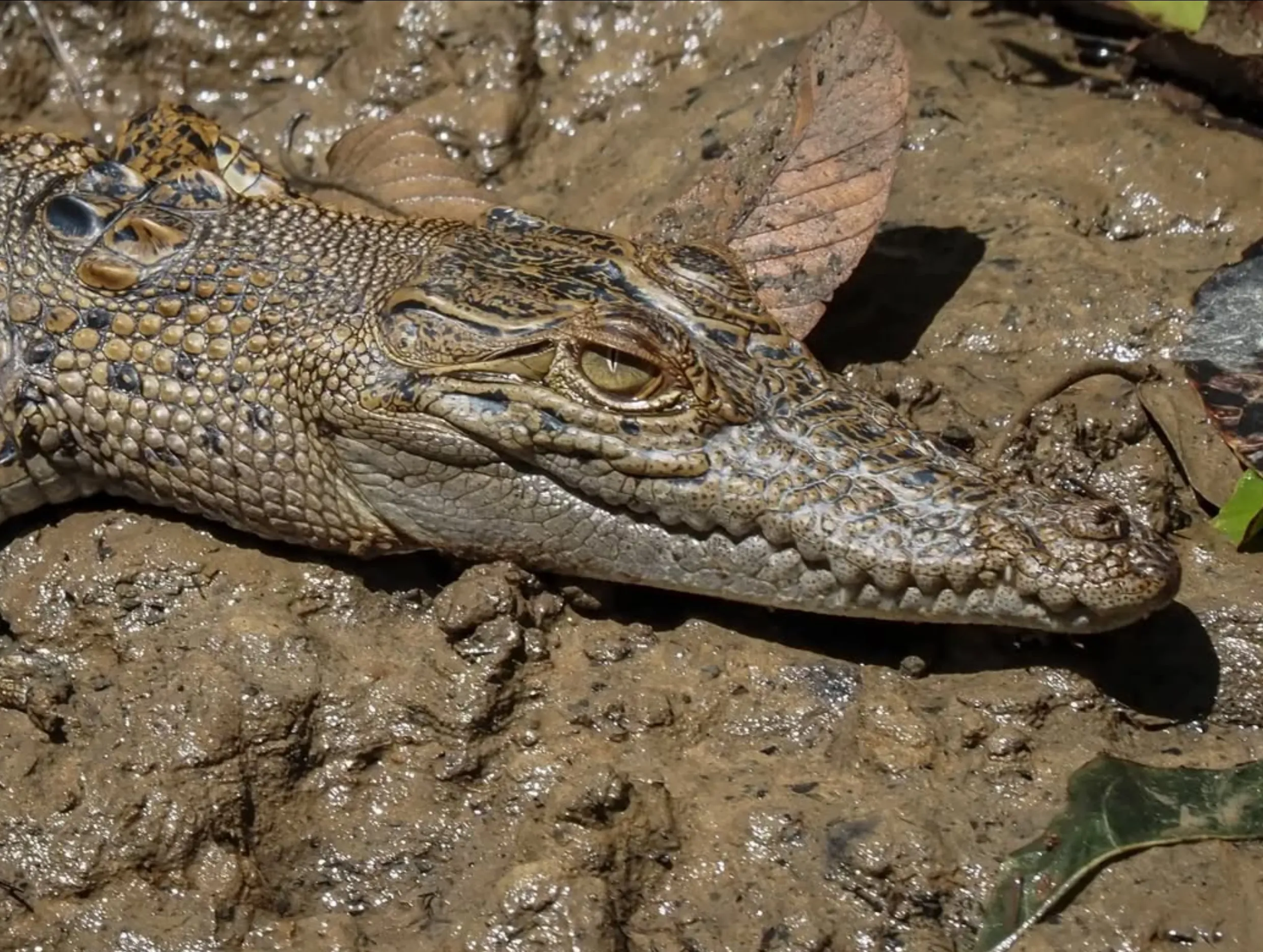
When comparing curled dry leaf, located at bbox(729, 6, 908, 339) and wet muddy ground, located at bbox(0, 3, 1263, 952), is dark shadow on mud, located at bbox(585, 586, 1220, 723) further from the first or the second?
curled dry leaf, located at bbox(729, 6, 908, 339)

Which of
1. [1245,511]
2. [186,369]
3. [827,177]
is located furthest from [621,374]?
[1245,511]

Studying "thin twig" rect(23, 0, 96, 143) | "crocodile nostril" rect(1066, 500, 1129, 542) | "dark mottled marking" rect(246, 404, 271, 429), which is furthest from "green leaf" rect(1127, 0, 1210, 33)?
"thin twig" rect(23, 0, 96, 143)

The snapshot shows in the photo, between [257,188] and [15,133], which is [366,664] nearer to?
[257,188]

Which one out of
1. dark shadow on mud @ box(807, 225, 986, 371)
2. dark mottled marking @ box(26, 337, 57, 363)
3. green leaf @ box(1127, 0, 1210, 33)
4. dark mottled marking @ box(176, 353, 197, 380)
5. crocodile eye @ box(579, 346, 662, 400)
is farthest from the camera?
green leaf @ box(1127, 0, 1210, 33)

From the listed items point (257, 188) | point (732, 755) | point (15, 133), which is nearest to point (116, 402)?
point (257, 188)

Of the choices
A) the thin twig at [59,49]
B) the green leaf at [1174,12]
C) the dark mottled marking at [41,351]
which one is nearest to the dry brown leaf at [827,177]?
the green leaf at [1174,12]

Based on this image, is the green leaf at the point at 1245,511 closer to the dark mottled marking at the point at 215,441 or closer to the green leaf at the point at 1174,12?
the green leaf at the point at 1174,12
